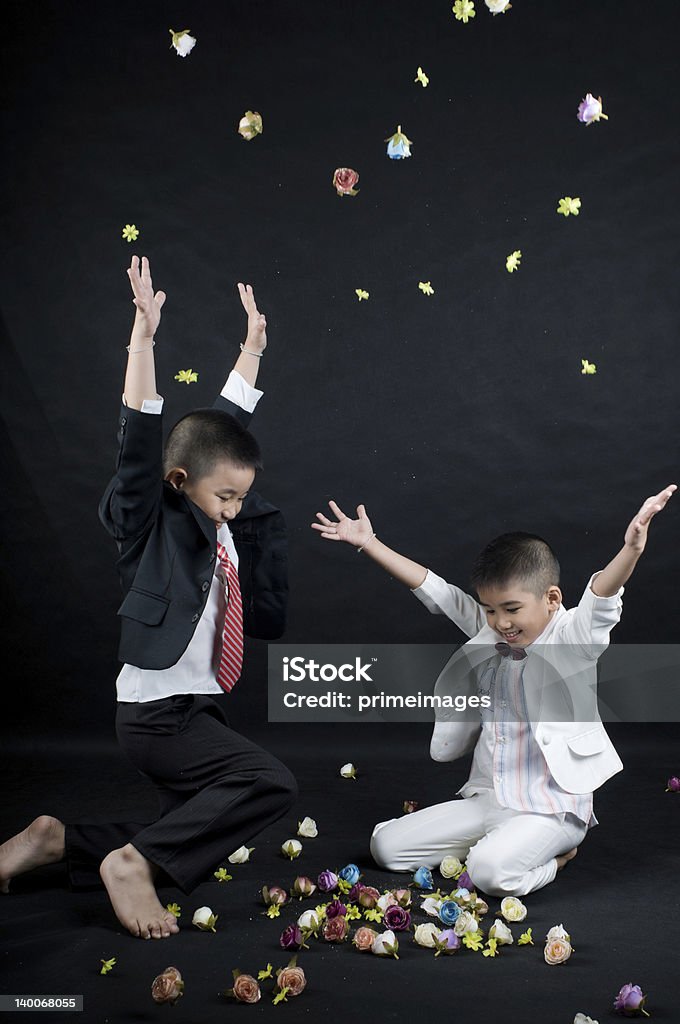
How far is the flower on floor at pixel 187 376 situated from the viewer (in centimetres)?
461

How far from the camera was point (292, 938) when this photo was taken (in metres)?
2.75

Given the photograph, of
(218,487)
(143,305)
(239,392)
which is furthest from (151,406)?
(239,392)

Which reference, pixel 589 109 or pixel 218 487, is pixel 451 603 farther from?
pixel 589 109

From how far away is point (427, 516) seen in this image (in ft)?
15.8

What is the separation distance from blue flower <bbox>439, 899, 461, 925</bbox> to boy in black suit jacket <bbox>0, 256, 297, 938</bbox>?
0.44 meters

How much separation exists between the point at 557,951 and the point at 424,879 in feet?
1.86

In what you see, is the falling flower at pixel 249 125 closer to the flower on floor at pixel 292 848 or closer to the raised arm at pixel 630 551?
the raised arm at pixel 630 551

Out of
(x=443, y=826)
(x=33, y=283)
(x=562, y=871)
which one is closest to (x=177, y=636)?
(x=443, y=826)

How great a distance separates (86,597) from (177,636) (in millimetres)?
1938

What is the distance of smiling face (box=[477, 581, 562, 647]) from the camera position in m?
3.29

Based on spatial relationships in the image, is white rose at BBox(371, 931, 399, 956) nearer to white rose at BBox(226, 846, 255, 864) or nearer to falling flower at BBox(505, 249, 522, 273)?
white rose at BBox(226, 846, 255, 864)

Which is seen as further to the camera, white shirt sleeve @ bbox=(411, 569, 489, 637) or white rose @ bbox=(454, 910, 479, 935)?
white shirt sleeve @ bbox=(411, 569, 489, 637)

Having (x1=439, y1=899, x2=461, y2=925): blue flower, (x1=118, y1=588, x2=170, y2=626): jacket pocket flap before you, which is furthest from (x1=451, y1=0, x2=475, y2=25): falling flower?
(x1=439, y1=899, x2=461, y2=925): blue flower

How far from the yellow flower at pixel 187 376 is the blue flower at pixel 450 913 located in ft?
7.48
